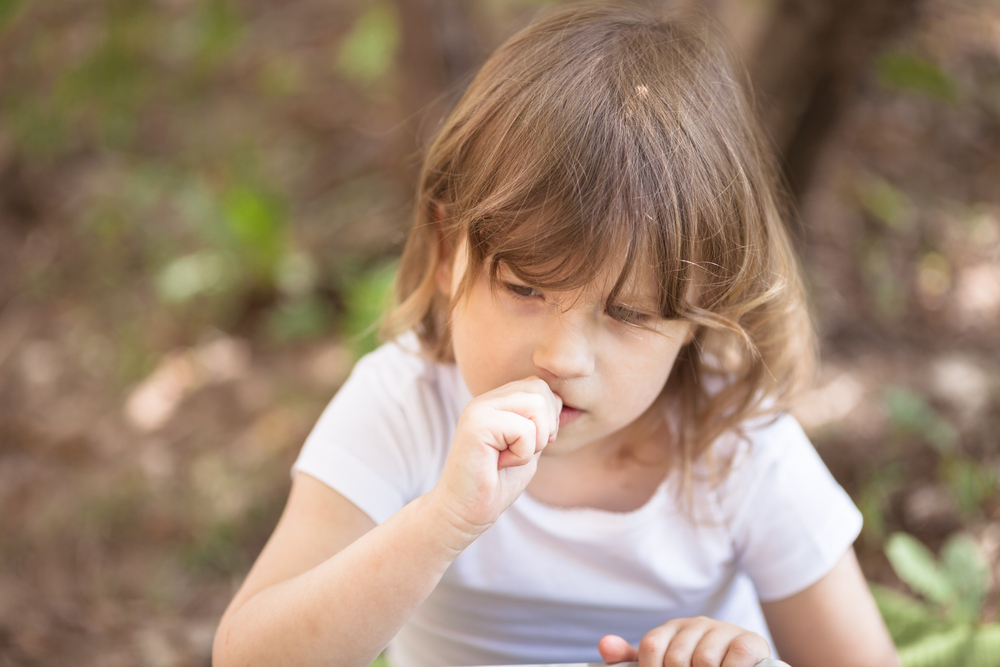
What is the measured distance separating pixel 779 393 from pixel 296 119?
3569 mm

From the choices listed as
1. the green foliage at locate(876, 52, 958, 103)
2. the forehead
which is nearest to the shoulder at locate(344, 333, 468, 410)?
the forehead

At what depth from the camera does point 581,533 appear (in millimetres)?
1289

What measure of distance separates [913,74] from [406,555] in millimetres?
2720

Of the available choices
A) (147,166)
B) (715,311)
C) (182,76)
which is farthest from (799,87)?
(182,76)

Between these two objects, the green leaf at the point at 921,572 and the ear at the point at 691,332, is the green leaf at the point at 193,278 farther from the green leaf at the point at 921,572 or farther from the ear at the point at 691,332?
the green leaf at the point at 921,572

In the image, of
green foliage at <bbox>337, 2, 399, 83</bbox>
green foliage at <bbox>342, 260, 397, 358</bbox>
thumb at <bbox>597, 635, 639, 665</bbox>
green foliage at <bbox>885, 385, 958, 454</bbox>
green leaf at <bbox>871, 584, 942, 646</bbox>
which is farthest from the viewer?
green foliage at <bbox>337, 2, 399, 83</bbox>

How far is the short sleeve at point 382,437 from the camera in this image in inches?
47.9

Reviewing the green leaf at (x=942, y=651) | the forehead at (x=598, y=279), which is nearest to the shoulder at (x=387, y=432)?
the forehead at (x=598, y=279)

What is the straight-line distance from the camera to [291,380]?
9.86 ft

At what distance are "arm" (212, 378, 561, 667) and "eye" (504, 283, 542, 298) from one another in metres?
0.11

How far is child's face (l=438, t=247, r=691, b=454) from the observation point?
98 centimetres

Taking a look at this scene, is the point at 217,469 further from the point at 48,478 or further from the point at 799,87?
the point at 799,87

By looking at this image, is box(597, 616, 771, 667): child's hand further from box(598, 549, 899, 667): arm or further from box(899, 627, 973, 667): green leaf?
box(899, 627, 973, 667): green leaf

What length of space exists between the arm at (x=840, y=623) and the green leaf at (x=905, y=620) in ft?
1.51
